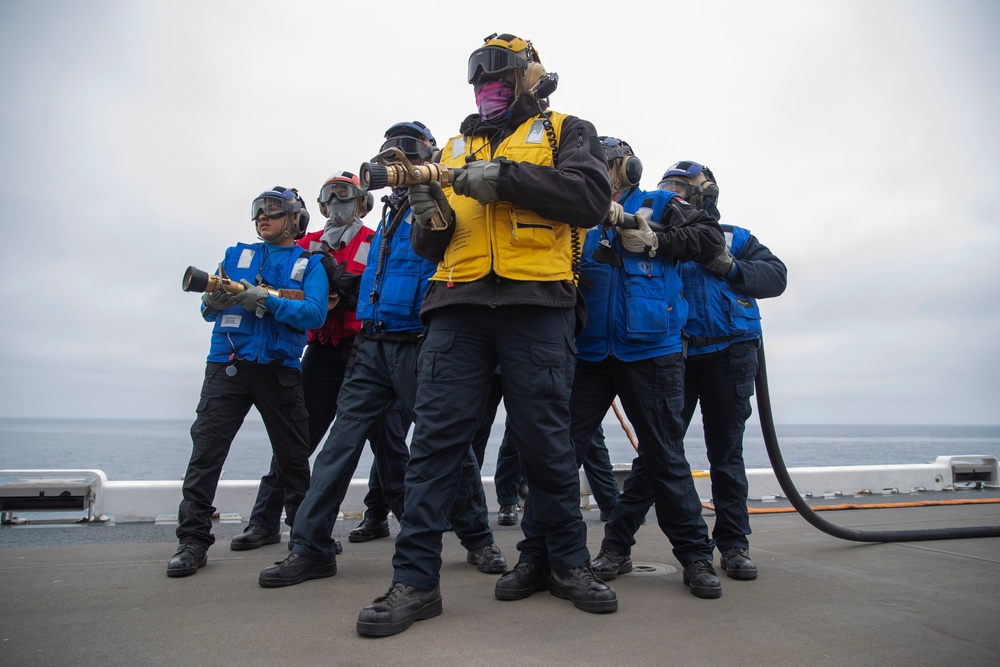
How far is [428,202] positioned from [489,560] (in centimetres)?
174

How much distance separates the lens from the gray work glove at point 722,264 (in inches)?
133

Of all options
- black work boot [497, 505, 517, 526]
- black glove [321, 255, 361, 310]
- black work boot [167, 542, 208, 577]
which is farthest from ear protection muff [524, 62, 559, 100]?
black work boot [497, 505, 517, 526]

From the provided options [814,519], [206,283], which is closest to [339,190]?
[206,283]

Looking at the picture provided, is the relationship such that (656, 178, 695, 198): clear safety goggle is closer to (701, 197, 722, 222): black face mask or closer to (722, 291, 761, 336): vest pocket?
(701, 197, 722, 222): black face mask

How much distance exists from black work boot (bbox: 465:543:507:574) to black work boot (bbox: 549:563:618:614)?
0.56 metres

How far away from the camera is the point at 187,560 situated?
10.1ft

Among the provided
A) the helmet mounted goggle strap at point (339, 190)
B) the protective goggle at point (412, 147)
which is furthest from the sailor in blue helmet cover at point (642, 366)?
the helmet mounted goggle strap at point (339, 190)

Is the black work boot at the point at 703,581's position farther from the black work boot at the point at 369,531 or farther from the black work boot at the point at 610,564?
the black work boot at the point at 369,531

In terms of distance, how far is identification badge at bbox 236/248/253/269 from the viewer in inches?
149

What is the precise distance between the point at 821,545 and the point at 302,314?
10.2 ft

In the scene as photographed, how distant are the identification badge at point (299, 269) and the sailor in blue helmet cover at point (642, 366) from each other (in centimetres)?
160

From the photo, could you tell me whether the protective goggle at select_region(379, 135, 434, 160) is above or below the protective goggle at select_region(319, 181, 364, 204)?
above

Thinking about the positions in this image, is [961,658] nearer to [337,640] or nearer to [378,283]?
[337,640]

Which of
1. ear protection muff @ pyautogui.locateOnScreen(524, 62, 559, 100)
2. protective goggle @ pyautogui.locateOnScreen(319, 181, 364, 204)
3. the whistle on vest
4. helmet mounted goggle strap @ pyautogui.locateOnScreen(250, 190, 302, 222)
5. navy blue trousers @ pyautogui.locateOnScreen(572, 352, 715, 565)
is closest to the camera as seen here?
ear protection muff @ pyautogui.locateOnScreen(524, 62, 559, 100)
